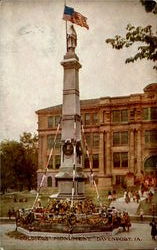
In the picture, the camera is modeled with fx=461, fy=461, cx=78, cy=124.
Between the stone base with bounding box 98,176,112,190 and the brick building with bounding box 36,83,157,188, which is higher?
the brick building with bounding box 36,83,157,188

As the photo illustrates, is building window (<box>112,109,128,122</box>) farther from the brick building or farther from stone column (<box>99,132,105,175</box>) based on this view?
stone column (<box>99,132,105,175</box>)

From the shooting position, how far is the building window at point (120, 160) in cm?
558

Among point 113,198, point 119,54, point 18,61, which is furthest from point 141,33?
point 113,198

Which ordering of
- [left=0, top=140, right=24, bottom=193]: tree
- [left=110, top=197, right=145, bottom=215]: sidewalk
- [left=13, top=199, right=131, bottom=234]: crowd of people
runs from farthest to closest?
1. [left=0, top=140, right=24, bottom=193]: tree
2. [left=110, top=197, right=145, bottom=215]: sidewalk
3. [left=13, top=199, right=131, bottom=234]: crowd of people

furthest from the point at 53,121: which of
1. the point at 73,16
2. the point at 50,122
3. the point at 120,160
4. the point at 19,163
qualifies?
the point at 73,16

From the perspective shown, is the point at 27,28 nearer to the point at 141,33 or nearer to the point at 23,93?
the point at 23,93

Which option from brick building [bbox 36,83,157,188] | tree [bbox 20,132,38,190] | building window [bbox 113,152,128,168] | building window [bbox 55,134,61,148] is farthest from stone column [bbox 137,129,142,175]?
tree [bbox 20,132,38,190]

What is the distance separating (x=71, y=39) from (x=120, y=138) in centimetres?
134

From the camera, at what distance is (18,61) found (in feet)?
18.3

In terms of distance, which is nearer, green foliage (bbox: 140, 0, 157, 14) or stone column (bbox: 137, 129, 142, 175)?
green foliage (bbox: 140, 0, 157, 14)

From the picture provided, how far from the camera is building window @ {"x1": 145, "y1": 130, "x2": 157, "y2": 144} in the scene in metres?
5.43

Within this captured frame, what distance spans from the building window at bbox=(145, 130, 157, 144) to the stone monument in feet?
2.71

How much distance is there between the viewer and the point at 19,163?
18.7 ft

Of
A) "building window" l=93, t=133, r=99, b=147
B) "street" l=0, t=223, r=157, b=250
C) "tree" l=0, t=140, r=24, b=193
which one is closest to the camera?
"street" l=0, t=223, r=157, b=250
